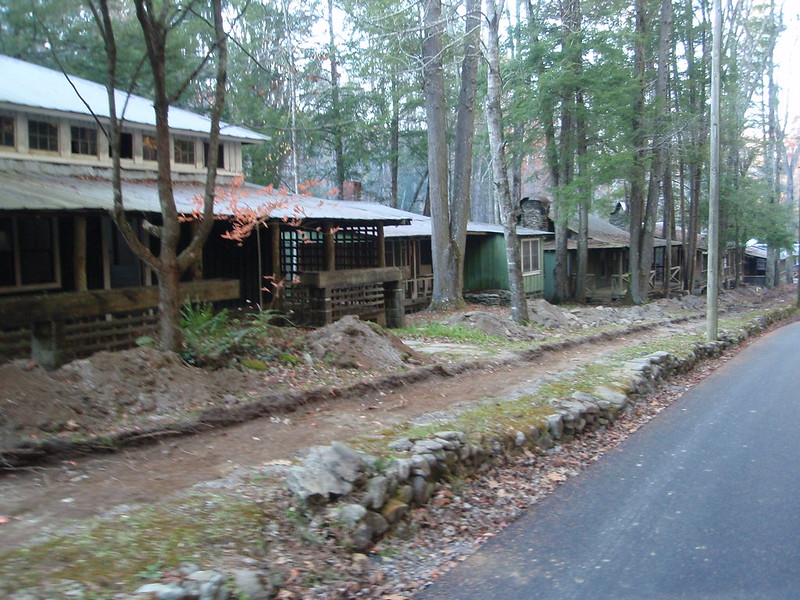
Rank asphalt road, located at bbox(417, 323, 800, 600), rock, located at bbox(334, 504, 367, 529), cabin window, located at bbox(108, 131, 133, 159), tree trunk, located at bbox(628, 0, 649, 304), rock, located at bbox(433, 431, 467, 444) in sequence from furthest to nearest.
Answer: tree trunk, located at bbox(628, 0, 649, 304) < cabin window, located at bbox(108, 131, 133, 159) < rock, located at bbox(433, 431, 467, 444) < rock, located at bbox(334, 504, 367, 529) < asphalt road, located at bbox(417, 323, 800, 600)

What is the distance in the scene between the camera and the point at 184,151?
17312mm

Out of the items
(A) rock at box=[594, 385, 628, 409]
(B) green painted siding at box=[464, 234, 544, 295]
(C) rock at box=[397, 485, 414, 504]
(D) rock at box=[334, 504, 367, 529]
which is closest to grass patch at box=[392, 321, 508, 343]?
(A) rock at box=[594, 385, 628, 409]

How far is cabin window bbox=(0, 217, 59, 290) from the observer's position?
13.0 metres

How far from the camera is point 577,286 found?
104 feet

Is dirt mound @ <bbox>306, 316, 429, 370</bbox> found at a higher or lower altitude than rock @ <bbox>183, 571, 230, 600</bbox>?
higher

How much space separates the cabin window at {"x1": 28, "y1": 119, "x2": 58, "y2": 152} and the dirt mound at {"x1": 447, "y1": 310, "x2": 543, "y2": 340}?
376 inches

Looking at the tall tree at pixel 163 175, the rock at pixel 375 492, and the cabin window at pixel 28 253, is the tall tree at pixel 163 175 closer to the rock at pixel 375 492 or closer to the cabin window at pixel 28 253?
the rock at pixel 375 492

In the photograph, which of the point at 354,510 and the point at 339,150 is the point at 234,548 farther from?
the point at 339,150

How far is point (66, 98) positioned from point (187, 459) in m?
11.2

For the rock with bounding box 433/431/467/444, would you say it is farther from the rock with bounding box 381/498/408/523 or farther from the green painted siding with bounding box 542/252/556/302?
the green painted siding with bounding box 542/252/556/302

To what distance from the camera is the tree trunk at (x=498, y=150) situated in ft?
55.8

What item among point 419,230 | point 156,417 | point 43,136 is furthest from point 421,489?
point 419,230

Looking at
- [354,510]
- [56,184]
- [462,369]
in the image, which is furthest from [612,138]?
[354,510]

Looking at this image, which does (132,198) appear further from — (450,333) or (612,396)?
(612,396)
